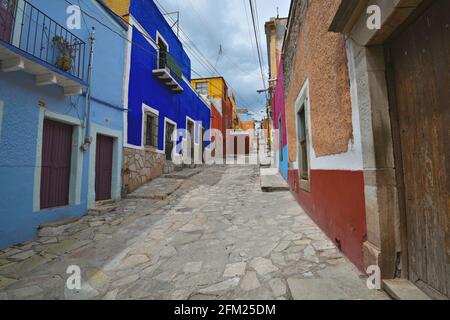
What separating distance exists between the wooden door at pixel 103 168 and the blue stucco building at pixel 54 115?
0.03m

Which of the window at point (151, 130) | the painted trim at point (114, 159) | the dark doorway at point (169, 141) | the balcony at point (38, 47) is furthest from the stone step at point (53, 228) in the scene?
the dark doorway at point (169, 141)

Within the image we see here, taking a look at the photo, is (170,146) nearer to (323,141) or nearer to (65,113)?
(65,113)

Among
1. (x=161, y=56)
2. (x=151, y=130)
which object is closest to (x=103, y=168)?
(x=151, y=130)

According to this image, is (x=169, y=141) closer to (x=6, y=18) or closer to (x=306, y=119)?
(x=6, y=18)

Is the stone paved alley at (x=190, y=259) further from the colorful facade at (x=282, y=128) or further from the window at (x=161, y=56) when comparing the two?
the window at (x=161, y=56)

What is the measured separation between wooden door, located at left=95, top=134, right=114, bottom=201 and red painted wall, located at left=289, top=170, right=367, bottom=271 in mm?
5396

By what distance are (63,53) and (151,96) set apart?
392 cm

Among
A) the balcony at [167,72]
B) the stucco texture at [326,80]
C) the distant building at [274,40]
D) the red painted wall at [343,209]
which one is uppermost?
the distant building at [274,40]

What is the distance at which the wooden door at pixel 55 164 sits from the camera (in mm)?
4477

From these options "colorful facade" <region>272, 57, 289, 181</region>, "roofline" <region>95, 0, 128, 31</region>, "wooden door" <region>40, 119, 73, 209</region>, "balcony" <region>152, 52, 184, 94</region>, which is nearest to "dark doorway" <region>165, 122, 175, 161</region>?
"balcony" <region>152, 52, 184, 94</region>

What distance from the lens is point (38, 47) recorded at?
4.25 m

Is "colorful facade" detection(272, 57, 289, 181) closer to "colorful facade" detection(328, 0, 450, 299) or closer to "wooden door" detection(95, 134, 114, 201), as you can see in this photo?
"colorful facade" detection(328, 0, 450, 299)

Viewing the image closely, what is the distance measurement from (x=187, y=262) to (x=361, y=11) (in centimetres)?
328
